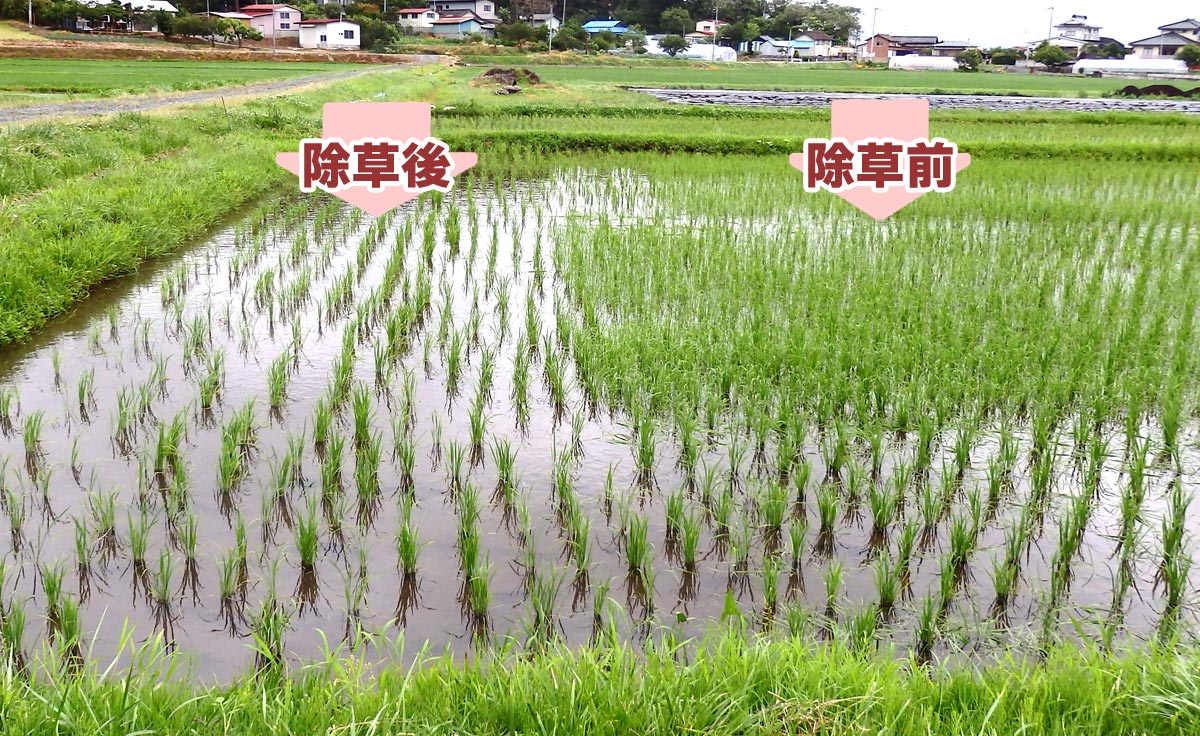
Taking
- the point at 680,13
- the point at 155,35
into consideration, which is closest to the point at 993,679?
the point at 155,35

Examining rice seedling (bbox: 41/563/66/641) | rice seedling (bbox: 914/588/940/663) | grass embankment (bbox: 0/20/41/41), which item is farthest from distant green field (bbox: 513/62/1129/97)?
rice seedling (bbox: 41/563/66/641)

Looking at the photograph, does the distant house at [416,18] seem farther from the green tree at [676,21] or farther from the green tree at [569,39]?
the green tree at [676,21]

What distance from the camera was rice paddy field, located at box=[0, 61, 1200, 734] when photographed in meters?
2.08

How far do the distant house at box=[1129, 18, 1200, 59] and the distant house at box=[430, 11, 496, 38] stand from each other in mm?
39651

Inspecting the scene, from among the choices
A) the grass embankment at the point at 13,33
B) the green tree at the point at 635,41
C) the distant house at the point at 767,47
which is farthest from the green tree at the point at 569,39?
the grass embankment at the point at 13,33

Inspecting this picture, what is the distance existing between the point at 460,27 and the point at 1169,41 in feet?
139

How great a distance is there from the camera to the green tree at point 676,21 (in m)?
59.8

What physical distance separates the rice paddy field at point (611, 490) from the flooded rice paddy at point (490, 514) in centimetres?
2

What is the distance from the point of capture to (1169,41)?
5647 cm

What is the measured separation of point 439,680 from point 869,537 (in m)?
1.59

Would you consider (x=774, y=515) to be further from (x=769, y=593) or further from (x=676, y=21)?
(x=676, y=21)

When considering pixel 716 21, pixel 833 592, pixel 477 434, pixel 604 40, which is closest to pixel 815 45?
pixel 716 21

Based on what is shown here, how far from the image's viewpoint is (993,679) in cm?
215

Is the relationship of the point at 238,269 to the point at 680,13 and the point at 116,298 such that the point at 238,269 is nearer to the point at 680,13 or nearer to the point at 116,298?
the point at 116,298
